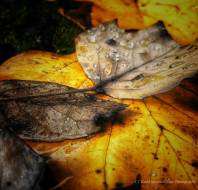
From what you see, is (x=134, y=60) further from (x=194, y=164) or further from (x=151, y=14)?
(x=194, y=164)

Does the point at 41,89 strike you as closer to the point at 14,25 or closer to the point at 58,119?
the point at 58,119

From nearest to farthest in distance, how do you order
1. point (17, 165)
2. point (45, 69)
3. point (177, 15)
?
point (17, 165) → point (45, 69) → point (177, 15)

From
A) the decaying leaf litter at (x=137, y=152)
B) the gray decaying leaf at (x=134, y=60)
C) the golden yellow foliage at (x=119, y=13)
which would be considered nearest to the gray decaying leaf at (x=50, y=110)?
the decaying leaf litter at (x=137, y=152)

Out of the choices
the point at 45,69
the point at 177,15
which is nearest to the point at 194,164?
the point at 45,69

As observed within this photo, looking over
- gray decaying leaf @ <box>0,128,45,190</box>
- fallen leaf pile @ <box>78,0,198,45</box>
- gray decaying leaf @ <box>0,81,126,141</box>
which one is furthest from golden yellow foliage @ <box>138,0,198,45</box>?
gray decaying leaf @ <box>0,128,45,190</box>

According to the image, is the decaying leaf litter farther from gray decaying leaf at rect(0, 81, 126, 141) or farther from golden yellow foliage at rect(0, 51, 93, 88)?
golden yellow foliage at rect(0, 51, 93, 88)

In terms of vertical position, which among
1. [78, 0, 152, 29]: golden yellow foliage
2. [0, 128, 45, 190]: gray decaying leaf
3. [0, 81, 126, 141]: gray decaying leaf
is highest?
[78, 0, 152, 29]: golden yellow foliage
